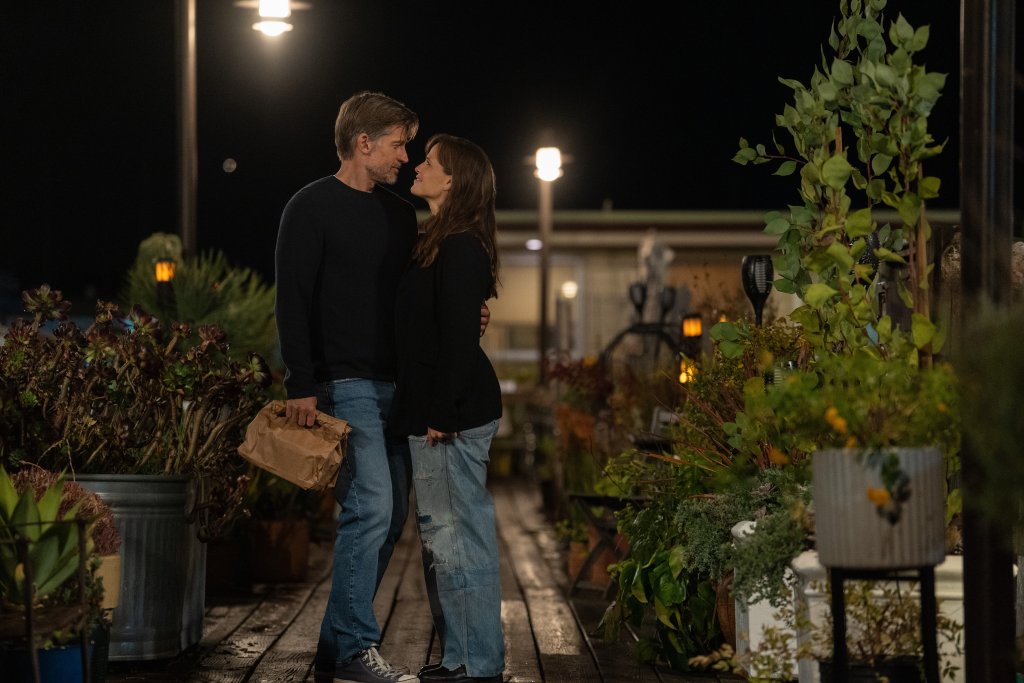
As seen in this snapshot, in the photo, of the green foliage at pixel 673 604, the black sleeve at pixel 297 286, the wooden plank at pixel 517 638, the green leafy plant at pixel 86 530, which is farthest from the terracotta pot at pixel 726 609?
the green leafy plant at pixel 86 530

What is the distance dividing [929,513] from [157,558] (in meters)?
3.03

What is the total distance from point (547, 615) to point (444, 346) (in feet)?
8.45

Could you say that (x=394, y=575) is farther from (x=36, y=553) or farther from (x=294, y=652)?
(x=36, y=553)

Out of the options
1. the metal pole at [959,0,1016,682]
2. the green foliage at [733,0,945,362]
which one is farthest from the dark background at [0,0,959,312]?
the metal pole at [959,0,1016,682]

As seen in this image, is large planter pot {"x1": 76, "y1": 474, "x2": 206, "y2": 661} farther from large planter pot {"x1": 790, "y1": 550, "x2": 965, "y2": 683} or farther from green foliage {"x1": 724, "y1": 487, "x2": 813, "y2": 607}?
large planter pot {"x1": 790, "y1": 550, "x2": 965, "y2": 683}

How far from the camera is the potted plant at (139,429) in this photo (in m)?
5.17

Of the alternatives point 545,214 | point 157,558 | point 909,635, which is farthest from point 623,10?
point 909,635

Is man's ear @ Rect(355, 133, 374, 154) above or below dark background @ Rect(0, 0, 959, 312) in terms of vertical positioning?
below

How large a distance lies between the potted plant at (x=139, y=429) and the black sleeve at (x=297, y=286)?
0.69m

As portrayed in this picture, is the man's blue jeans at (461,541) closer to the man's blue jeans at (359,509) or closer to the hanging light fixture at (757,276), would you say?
the man's blue jeans at (359,509)

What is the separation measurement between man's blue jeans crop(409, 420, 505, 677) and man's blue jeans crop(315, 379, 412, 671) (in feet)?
0.56

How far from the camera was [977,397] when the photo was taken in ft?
11.1

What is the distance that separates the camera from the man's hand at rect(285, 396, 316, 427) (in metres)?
4.82

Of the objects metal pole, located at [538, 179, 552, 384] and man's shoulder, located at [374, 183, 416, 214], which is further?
metal pole, located at [538, 179, 552, 384]
